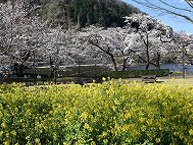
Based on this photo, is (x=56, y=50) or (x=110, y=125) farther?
(x=56, y=50)

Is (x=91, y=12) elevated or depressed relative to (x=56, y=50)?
elevated

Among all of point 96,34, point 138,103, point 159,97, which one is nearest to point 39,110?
point 138,103

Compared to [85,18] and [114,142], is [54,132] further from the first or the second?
[85,18]

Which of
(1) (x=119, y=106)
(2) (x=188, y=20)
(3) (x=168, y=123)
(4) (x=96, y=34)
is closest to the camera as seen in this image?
(3) (x=168, y=123)

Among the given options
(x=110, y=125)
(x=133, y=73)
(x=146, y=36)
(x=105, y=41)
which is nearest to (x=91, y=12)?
(x=146, y=36)

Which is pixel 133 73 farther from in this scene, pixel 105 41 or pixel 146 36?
pixel 146 36

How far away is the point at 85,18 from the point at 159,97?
9969 centimetres

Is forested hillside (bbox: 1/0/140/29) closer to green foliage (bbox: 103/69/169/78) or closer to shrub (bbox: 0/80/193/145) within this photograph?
green foliage (bbox: 103/69/169/78)

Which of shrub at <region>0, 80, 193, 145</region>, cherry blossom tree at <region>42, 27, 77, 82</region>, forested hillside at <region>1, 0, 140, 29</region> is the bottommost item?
shrub at <region>0, 80, 193, 145</region>

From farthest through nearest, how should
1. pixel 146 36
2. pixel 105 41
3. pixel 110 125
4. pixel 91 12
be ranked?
pixel 91 12 → pixel 146 36 → pixel 105 41 → pixel 110 125

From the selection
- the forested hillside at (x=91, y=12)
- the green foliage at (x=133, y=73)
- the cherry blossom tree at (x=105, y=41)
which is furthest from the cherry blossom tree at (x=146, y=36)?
the forested hillside at (x=91, y=12)

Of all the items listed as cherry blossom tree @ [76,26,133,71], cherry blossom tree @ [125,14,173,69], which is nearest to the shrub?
cherry blossom tree @ [76,26,133,71]

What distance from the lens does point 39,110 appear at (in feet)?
18.4

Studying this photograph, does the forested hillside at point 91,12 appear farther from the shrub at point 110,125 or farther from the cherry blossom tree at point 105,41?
the shrub at point 110,125
